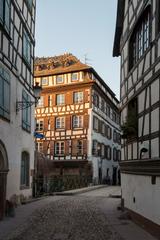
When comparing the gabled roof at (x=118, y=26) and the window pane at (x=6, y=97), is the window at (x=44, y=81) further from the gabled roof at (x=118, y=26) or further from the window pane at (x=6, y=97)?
the window pane at (x=6, y=97)

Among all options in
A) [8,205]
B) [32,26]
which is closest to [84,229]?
[8,205]

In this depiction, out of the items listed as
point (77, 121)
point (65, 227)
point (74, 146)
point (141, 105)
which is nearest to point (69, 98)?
point (77, 121)

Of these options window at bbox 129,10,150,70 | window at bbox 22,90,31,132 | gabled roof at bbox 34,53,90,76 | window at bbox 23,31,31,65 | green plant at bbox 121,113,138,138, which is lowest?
green plant at bbox 121,113,138,138

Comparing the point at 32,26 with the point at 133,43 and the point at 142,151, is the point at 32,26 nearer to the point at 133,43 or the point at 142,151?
the point at 133,43

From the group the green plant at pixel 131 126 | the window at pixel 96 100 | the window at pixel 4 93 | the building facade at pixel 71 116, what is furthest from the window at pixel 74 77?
the green plant at pixel 131 126

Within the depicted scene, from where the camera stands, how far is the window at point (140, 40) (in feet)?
46.1

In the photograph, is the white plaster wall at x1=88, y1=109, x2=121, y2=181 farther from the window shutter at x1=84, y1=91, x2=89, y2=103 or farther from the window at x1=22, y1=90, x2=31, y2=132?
the window at x1=22, y1=90, x2=31, y2=132

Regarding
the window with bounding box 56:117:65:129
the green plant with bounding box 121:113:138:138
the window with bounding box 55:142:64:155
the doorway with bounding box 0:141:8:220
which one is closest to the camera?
the green plant with bounding box 121:113:138:138

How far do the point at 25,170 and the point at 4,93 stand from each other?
6.01 m

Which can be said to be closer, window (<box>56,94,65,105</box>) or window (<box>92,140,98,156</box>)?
window (<box>92,140,98,156</box>)

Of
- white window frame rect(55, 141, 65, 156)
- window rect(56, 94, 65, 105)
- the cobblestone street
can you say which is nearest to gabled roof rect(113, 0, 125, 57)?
the cobblestone street

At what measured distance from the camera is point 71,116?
45.8 meters

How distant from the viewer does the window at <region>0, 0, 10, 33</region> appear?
50.7ft

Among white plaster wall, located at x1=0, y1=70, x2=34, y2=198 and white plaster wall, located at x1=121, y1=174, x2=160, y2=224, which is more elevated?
white plaster wall, located at x1=0, y1=70, x2=34, y2=198
